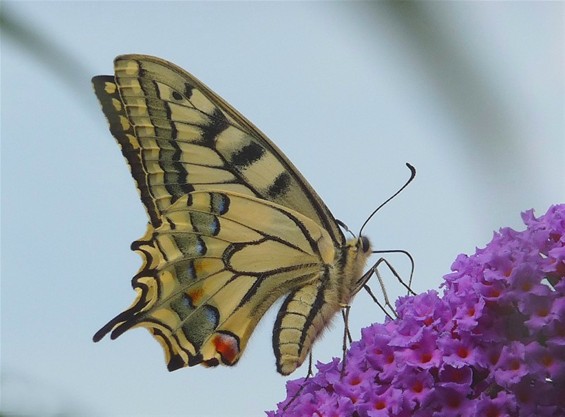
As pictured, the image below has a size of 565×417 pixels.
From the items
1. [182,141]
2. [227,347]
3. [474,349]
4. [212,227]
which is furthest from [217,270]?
[474,349]

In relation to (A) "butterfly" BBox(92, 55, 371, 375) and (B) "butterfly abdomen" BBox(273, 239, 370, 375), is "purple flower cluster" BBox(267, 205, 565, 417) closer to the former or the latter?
(B) "butterfly abdomen" BBox(273, 239, 370, 375)

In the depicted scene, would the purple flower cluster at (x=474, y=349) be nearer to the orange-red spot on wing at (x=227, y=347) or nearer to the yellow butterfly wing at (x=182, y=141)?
the orange-red spot on wing at (x=227, y=347)

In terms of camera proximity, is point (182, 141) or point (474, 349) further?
point (182, 141)

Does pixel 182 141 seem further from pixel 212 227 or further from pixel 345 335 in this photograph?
pixel 345 335

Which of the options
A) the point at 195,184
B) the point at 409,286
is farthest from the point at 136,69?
the point at 409,286

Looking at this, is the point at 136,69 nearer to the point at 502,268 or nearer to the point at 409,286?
the point at 409,286

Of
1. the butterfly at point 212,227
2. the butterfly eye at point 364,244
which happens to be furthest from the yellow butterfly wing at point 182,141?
the butterfly eye at point 364,244

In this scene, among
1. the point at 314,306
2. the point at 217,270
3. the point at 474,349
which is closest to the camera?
the point at 474,349
